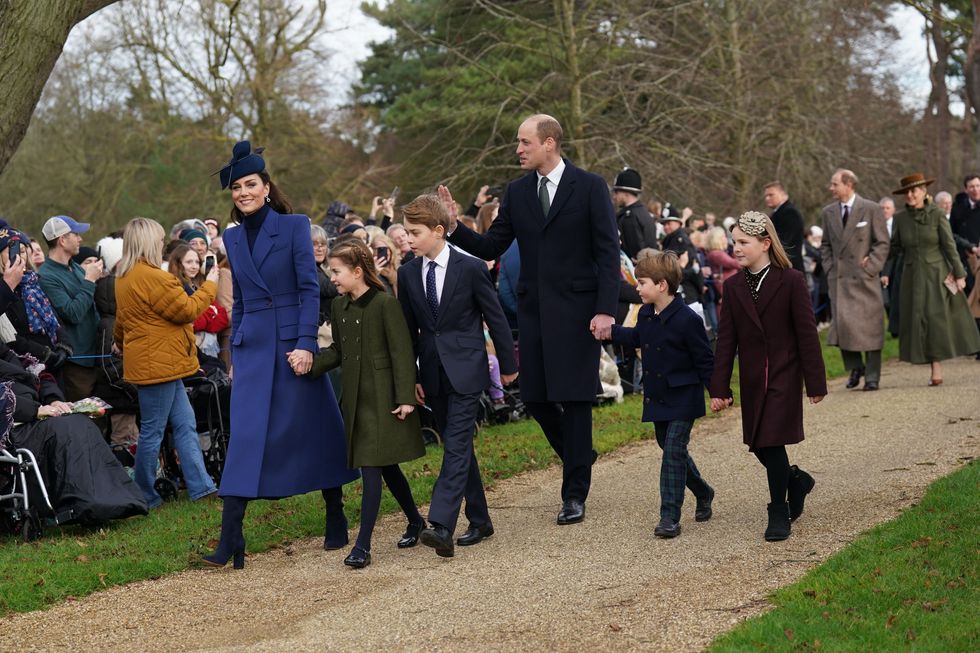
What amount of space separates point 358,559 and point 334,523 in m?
0.62

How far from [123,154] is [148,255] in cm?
2240

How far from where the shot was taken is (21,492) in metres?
7.72

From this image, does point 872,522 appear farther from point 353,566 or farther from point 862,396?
point 862,396

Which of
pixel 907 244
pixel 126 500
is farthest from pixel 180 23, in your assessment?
pixel 126 500

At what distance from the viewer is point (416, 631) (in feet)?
17.8

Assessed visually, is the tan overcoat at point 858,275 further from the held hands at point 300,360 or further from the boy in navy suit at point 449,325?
the held hands at point 300,360

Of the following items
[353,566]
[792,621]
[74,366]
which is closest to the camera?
[792,621]

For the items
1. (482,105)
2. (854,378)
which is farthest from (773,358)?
(482,105)

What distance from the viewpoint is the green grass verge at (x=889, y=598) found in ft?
16.1

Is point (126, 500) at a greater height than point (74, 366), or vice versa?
point (74, 366)

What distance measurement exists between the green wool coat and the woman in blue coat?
18 centimetres

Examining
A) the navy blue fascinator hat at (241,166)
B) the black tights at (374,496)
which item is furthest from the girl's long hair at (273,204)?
the black tights at (374,496)

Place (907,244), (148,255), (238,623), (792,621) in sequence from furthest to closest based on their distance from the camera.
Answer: (907,244) → (148,255) → (238,623) → (792,621)

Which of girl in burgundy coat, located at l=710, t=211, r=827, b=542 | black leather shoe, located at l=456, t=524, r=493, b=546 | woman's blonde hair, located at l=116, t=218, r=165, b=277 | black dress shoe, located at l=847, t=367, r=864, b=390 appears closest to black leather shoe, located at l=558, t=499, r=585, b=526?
black leather shoe, located at l=456, t=524, r=493, b=546
